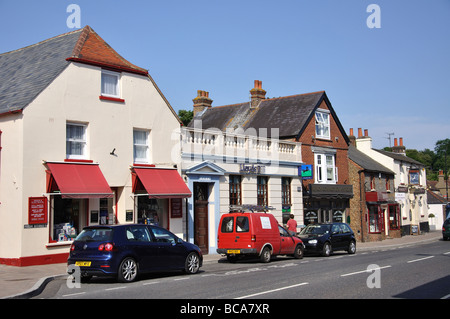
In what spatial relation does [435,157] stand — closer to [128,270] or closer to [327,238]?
[327,238]

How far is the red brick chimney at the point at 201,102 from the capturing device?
41.8 meters

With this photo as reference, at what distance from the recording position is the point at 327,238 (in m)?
23.2

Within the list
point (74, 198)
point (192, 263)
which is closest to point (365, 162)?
point (74, 198)

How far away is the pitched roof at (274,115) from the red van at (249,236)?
40.8ft

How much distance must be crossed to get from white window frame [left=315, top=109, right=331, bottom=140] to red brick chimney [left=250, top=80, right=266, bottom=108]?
5228mm

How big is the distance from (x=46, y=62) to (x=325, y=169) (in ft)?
64.9

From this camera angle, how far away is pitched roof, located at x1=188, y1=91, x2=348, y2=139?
33.1 metres

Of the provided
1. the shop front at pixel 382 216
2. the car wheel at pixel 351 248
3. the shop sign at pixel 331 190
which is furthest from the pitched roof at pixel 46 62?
the shop front at pixel 382 216

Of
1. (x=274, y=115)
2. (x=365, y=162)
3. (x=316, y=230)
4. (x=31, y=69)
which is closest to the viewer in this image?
(x=31, y=69)

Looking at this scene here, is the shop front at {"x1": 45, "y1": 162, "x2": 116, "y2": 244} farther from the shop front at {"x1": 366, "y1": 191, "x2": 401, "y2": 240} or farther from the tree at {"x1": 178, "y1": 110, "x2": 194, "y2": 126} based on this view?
the tree at {"x1": 178, "y1": 110, "x2": 194, "y2": 126}

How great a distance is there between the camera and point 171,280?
14352 millimetres

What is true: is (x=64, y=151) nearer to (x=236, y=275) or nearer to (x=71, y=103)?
(x=71, y=103)

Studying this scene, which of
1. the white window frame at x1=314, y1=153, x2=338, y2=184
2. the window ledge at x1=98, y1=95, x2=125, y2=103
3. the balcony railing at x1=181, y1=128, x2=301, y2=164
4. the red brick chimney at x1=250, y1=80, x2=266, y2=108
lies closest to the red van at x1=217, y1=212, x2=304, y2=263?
the balcony railing at x1=181, y1=128, x2=301, y2=164

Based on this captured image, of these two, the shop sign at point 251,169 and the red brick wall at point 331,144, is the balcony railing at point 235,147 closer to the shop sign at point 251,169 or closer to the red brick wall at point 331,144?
the shop sign at point 251,169
